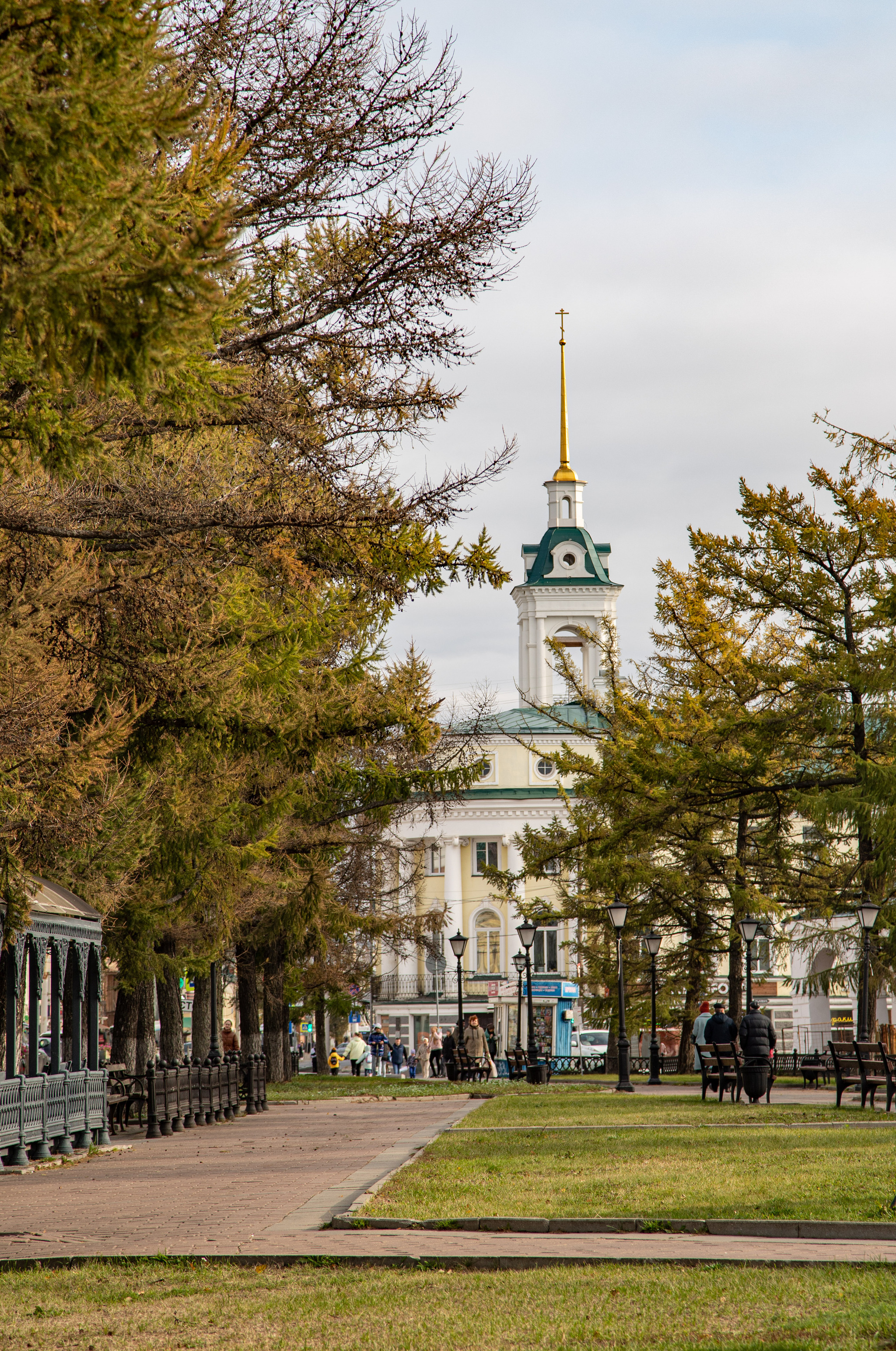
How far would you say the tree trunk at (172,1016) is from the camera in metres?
25.6

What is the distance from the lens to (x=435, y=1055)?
158 ft

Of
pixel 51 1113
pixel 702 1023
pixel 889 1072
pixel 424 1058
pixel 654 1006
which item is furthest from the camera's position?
pixel 424 1058

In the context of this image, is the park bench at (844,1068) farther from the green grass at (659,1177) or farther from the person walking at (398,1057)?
the person walking at (398,1057)

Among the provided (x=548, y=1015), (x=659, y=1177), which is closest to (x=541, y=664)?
(x=548, y=1015)

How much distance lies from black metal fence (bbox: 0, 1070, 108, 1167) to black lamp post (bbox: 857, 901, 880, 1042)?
38.1 ft

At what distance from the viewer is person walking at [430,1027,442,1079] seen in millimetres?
47812

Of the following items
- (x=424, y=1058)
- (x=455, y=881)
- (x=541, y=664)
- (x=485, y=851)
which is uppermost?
(x=541, y=664)

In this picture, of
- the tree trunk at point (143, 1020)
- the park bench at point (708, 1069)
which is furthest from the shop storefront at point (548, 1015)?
the park bench at point (708, 1069)

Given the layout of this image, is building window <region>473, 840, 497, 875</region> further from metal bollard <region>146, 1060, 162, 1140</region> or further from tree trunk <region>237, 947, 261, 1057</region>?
metal bollard <region>146, 1060, 162, 1140</region>

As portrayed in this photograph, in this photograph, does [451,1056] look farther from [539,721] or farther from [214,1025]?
[539,721]

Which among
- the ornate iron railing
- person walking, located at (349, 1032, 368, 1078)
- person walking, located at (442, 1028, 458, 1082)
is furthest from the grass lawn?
the ornate iron railing

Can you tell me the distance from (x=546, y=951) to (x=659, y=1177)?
6667 centimetres

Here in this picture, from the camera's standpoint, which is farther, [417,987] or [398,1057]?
[417,987]

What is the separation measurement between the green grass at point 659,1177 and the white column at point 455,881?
64.6m
